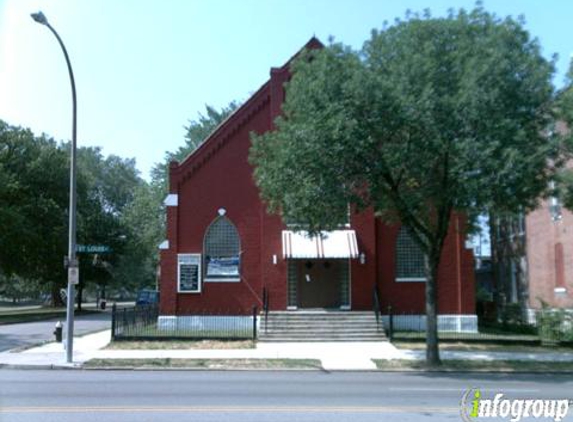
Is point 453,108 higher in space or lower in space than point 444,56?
lower

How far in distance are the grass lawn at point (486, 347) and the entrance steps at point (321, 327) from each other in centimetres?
186

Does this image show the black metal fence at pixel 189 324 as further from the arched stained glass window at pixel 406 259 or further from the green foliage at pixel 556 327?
the green foliage at pixel 556 327

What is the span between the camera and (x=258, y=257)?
29.8m

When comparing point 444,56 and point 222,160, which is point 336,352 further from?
point 222,160

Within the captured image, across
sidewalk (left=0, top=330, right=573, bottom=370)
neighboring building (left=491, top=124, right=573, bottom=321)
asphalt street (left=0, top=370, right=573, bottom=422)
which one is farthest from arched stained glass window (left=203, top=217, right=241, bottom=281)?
asphalt street (left=0, top=370, right=573, bottom=422)

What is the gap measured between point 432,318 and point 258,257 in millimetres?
11604

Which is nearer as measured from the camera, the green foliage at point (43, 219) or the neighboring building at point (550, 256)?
the neighboring building at point (550, 256)

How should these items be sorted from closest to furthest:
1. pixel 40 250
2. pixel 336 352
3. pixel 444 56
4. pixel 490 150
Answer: pixel 490 150 < pixel 444 56 < pixel 336 352 < pixel 40 250

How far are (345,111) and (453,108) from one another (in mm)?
2694

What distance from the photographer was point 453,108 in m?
17.4

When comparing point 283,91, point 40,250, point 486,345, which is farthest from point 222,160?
point 40,250

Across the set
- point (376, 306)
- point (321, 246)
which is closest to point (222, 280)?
point (321, 246)

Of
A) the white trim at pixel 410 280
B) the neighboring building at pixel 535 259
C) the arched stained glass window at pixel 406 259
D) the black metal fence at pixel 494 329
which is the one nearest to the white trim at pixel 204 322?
the black metal fence at pixel 494 329

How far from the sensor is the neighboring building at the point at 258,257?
29.2 meters
